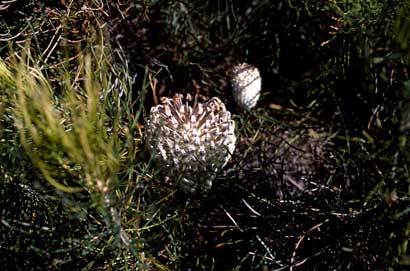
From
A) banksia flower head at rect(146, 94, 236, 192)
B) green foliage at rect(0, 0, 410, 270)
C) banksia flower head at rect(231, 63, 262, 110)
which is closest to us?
green foliage at rect(0, 0, 410, 270)

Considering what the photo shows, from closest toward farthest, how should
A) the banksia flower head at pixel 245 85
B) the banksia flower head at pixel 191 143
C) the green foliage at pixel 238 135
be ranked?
the green foliage at pixel 238 135 < the banksia flower head at pixel 191 143 < the banksia flower head at pixel 245 85

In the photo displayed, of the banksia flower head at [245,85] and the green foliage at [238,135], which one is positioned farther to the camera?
the banksia flower head at [245,85]

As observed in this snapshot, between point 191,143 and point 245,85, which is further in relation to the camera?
point 245,85

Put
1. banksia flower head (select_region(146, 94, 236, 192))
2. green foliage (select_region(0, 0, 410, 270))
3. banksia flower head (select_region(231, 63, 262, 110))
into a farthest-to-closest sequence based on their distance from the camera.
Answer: banksia flower head (select_region(231, 63, 262, 110))
banksia flower head (select_region(146, 94, 236, 192))
green foliage (select_region(0, 0, 410, 270))

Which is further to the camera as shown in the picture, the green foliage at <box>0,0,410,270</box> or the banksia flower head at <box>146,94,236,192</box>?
the banksia flower head at <box>146,94,236,192</box>

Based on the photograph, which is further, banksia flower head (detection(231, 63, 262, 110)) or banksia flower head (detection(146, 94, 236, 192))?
banksia flower head (detection(231, 63, 262, 110))
